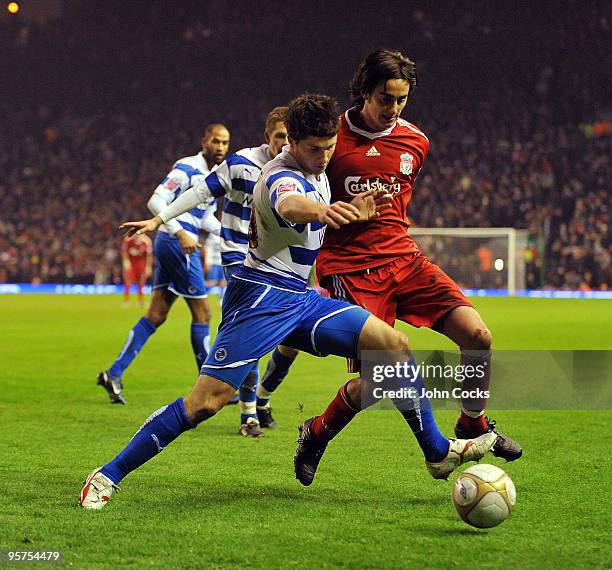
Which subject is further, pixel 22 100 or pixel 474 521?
pixel 22 100

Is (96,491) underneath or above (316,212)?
underneath

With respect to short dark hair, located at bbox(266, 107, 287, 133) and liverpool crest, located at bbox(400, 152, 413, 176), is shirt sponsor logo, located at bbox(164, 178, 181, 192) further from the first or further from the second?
liverpool crest, located at bbox(400, 152, 413, 176)

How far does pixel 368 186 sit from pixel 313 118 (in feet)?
2.84

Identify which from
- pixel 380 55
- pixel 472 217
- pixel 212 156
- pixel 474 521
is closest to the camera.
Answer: pixel 474 521

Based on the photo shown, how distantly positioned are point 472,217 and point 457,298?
90.1 feet

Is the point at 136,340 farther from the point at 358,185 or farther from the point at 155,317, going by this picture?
the point at 358,185

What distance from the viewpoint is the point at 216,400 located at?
15.1ft

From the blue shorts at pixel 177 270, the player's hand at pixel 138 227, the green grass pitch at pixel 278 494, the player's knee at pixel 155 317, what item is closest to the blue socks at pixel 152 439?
the green grass pitch at pixel 278 494

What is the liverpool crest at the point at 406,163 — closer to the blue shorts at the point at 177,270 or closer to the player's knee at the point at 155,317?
the blue shorts at the point at 177,270

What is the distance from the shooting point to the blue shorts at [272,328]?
4.61 meters

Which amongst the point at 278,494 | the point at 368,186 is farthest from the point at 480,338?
the point at 278,494

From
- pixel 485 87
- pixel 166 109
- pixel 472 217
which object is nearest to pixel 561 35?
pixel 485 87

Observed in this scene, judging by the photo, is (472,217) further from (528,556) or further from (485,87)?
(528,556)

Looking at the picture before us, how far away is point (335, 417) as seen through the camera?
505 cm
